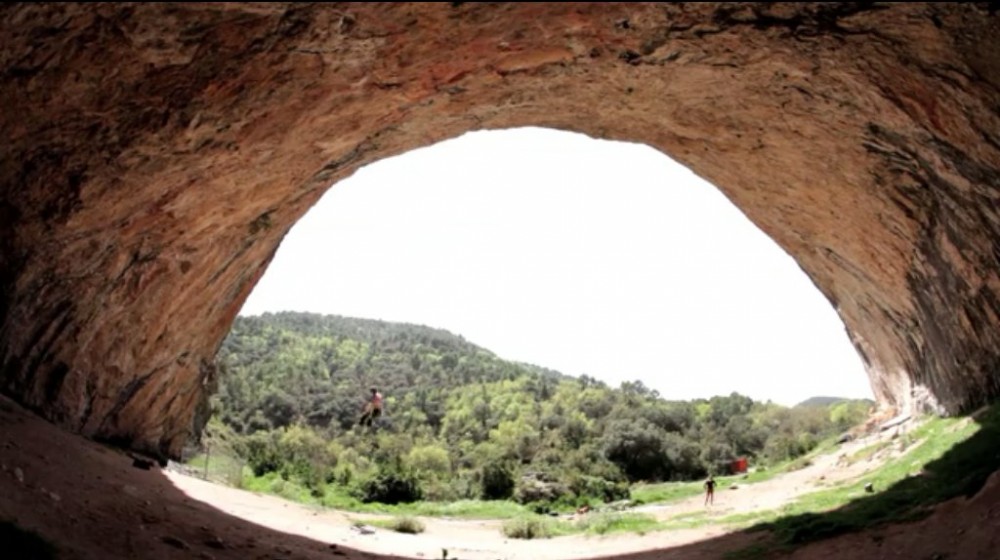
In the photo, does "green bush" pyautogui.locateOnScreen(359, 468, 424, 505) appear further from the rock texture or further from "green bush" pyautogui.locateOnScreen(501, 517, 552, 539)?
the rock texture

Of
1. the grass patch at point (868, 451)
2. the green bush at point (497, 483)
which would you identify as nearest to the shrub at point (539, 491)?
the green bush at point (497, 483)

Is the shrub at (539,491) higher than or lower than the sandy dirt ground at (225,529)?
lower

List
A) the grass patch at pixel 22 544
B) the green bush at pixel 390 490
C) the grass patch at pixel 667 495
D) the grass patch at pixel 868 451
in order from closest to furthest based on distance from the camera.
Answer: the grass patch at pixel 22 544, the grass patch at pixel 868 451, the grass patch at pixel 667 495, the green bush at pixel 390 490

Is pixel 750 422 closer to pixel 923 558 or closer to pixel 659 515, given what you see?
pixel 659 515

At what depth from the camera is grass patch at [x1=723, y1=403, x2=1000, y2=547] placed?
32.0 feet

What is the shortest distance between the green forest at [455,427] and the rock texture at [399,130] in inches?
414

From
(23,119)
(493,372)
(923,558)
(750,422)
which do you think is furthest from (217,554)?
(493,372)

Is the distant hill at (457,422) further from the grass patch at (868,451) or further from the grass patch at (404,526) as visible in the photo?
the grass patch at (868,451)

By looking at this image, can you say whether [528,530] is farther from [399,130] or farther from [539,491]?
[539,491]

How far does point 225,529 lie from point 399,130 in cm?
654

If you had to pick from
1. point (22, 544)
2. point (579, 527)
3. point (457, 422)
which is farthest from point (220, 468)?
point (457, 422)

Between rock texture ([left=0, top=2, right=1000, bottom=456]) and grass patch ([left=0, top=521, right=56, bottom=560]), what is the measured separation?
14.5ft

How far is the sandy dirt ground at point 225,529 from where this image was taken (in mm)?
7445

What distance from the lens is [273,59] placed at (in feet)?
28.5
